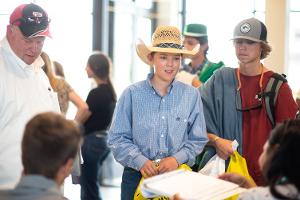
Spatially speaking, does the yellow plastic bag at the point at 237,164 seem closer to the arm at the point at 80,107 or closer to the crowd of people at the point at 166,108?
the crowd of people at the point at 166,108

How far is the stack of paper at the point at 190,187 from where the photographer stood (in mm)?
2125

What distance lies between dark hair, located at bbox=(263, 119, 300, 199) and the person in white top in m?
1.19

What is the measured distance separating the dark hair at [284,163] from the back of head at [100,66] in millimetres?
3215

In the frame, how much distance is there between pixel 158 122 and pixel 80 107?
1993mm

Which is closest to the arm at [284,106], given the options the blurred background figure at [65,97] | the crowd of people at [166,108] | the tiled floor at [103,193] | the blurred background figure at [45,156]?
the crowd of people at [166,108]

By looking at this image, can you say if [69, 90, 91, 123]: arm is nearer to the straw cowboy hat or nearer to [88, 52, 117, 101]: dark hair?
[88, 52, 117, 101]: dark hair

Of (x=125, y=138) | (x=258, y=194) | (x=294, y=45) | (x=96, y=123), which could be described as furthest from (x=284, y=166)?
(x=294, y=45)

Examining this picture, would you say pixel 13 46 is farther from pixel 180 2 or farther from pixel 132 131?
pixel 180 2

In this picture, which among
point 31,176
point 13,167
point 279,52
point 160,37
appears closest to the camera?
point 31,176

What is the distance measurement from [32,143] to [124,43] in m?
5.66

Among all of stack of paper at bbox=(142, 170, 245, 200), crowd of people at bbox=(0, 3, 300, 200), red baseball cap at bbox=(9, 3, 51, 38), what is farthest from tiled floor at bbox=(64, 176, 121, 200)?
stack of paper at bbox=(142, 170, 245, 200)

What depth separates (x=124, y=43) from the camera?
7355mm

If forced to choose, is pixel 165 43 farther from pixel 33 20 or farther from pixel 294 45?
pixel 294 45

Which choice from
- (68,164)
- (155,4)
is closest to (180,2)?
(155,4)
